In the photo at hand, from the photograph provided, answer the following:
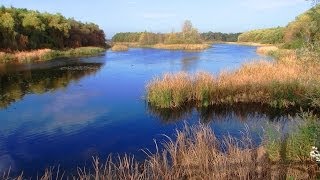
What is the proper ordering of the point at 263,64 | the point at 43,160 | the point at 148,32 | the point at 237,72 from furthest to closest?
the point at 148,32 < the point at 263,64 < the point at 237,72 < the point at 43,160

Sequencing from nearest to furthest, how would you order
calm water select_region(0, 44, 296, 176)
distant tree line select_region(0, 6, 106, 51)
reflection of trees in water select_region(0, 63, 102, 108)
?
1. calm water select_region(0, 44, 296, 176)
2. reflection of trees in water select_region(0, 63, 102, 108)
3. distant tree line select_region(0, 6, 106, 51)

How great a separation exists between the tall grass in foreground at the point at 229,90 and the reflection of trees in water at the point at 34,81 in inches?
286

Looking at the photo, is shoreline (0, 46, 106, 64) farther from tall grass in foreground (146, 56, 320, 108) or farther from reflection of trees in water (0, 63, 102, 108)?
tall grass in foreground (146, 56, 320, 108)

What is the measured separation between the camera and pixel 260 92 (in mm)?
16719

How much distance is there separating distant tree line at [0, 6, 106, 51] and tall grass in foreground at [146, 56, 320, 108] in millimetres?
30549

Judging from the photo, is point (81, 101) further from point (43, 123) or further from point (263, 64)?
point (263, 64)

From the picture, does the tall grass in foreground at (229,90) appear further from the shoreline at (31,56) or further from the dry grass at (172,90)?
the shoreline at (31,56)

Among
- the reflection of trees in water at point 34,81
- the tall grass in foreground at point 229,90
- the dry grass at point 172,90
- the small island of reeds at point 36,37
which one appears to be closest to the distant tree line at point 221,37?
the small island of reeds at point 36,37

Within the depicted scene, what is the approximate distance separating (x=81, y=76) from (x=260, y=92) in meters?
15.5

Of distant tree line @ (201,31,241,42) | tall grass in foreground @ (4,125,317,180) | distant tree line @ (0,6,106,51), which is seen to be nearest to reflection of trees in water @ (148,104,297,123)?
tall grass in foreground @ (4,125,317,180)

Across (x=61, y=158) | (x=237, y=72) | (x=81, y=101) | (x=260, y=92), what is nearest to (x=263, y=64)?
(x=237, y=72)

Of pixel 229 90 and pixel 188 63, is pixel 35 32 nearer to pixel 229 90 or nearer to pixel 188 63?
pixel 188 63

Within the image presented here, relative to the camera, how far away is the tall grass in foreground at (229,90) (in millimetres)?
15938

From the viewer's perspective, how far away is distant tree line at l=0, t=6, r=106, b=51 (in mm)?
42750
